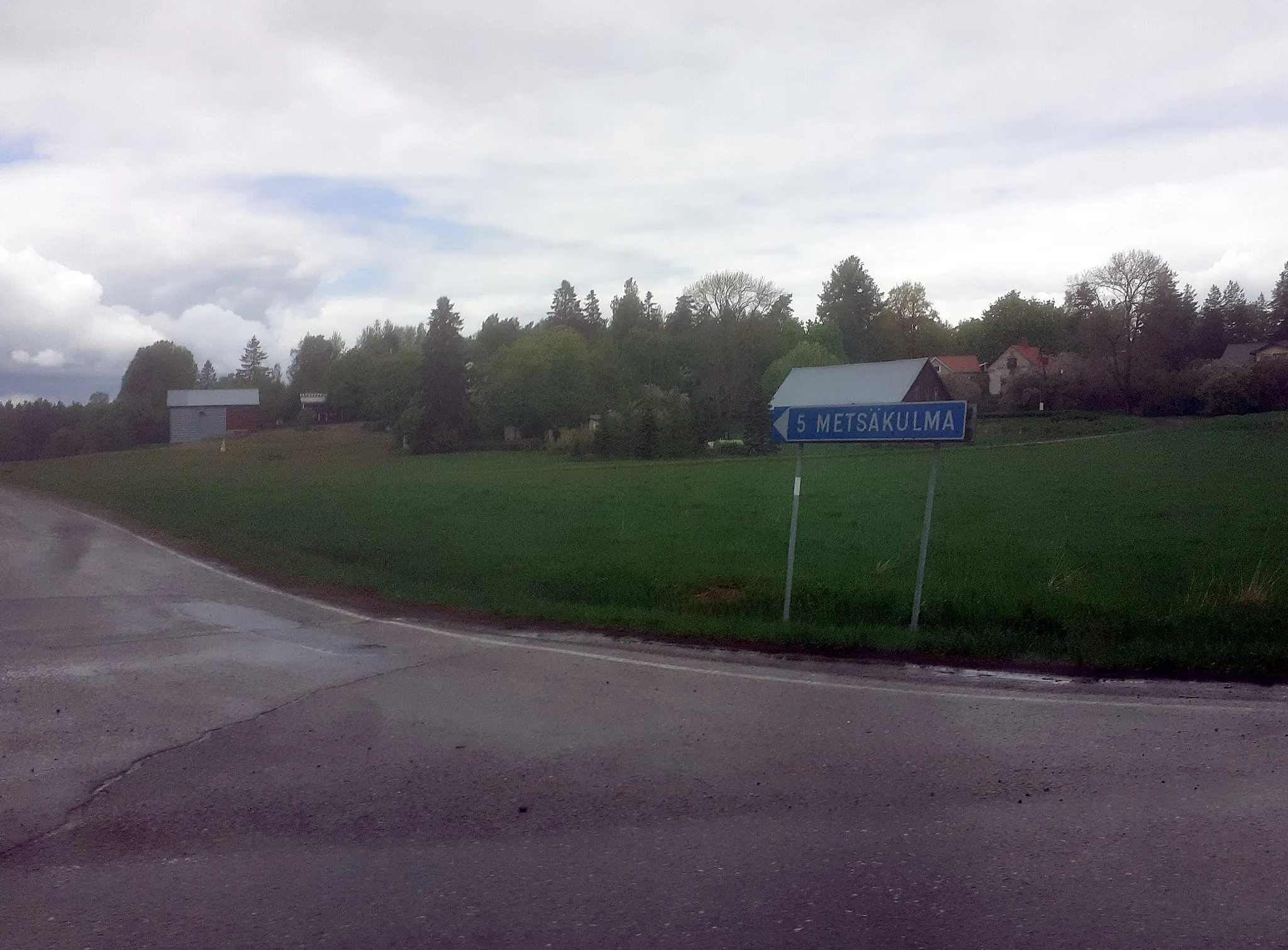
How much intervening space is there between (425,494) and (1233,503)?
71.5 feet

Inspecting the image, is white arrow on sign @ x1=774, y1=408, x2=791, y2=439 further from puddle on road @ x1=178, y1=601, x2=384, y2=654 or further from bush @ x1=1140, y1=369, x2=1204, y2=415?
bush @ x1=1140, y1=369, x2=1204, y2=415

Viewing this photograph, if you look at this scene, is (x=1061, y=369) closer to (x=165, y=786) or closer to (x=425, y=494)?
(x=425, y=494)

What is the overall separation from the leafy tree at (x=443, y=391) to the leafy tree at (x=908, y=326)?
14888 mm

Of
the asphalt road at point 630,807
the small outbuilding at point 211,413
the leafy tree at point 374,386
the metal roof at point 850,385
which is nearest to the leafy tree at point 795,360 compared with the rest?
the leafy tree at point 374,386

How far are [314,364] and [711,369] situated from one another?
641 inches

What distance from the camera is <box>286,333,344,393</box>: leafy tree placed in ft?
130

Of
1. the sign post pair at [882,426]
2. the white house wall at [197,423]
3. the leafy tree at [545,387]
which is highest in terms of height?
the leafy tree at [545,387]

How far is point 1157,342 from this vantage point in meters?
39.4

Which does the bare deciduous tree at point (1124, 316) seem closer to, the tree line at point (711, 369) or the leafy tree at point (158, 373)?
the tree line at point (711, 369)

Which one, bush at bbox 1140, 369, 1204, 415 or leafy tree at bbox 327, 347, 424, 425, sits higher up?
bush at bbox 1140, 369, 1204, 415

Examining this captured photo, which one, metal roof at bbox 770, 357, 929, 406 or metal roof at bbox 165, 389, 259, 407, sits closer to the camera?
metal roof at bbox 770, 357, 929, 406

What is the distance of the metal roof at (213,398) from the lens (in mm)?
41406

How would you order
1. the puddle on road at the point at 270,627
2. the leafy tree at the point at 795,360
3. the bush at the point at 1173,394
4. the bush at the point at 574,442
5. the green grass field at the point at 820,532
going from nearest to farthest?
the puddle on road at the point at 270,627
the green grass field at the point at 820,532
the leafy tree at the point at 795,360
the bush at the point at 1173,394
the bush at the point at 574,442

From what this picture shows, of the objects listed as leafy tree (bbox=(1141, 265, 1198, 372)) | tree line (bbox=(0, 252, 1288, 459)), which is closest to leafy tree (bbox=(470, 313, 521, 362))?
tree line (bbox=(0, 252, 1288, 459))
